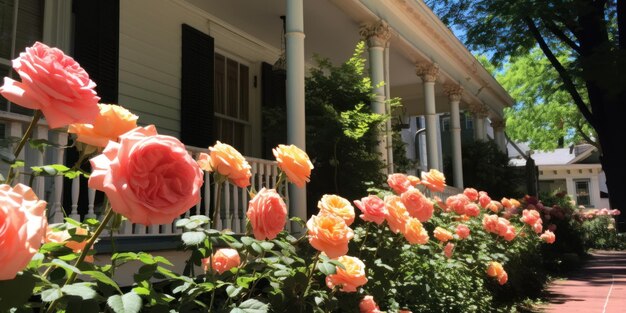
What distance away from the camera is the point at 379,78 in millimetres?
8336

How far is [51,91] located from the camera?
1.23 m

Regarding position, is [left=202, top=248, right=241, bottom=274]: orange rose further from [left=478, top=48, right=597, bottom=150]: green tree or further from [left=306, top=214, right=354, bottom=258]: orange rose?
[left=478, top=48, right=597, bottom=150]: green tree

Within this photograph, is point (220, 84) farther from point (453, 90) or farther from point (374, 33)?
point (453, 90)

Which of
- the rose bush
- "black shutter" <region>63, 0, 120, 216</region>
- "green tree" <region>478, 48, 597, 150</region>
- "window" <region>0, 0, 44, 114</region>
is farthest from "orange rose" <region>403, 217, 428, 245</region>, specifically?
"green tree" <region>478, 48, 597, 150</region>

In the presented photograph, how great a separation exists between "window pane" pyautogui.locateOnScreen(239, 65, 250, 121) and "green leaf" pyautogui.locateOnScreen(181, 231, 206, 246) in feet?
24.0

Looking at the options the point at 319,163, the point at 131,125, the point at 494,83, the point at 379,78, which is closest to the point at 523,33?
the point at 494,83

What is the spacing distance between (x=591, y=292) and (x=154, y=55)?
7.60 meters

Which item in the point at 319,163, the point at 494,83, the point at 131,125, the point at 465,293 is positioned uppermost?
Result: the point at 494,83

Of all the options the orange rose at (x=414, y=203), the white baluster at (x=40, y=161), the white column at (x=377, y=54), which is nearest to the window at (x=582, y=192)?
the white column at (x=377, y=54)

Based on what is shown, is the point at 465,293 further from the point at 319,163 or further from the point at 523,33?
the point at 523,33

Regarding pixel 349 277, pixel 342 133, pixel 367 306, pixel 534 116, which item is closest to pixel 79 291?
pixel 349 277

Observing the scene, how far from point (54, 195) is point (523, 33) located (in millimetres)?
13990

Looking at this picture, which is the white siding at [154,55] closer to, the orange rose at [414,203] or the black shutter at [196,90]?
the black shutter at [196,90]

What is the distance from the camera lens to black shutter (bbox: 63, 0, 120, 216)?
19.2 feet
